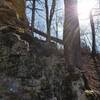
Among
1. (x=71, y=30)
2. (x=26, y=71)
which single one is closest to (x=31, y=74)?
(x=26, y=71)

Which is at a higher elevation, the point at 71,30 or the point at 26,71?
the point at 71,30

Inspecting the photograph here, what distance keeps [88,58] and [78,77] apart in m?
7.88

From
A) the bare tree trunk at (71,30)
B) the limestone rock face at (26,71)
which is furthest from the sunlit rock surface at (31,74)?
the bare tree trunk at (71,30)

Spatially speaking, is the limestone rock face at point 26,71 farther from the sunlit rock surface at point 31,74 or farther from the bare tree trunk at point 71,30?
the bare tree trunk at point 71,30

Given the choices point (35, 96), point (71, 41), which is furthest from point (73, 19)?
point (35, 96)

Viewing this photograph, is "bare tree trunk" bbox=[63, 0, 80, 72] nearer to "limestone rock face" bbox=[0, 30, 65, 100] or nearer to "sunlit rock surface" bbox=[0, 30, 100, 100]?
"sunlit rock surface" bbox=[0, 30, 100, 100]

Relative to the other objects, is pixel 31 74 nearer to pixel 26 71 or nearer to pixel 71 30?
pixel 26 71

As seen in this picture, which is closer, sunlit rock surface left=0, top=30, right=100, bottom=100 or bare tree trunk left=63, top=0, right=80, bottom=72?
sunlit rock surface left=0, top=30, right=100, bottom=100

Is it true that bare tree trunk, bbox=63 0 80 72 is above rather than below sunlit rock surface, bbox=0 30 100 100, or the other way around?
above

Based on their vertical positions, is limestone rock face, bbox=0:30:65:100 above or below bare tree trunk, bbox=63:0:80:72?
below

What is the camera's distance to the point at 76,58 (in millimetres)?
11430

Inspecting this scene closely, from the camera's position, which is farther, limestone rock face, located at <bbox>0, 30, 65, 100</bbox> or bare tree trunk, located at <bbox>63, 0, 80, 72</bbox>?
bare tree trunk, located at <bbox>63, 0, 80, 72</bbox>

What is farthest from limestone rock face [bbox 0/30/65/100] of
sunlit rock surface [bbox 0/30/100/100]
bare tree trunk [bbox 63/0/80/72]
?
bare tree trunk [bbox 63/0/80/72]

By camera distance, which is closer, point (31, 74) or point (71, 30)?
point (31, 74)
